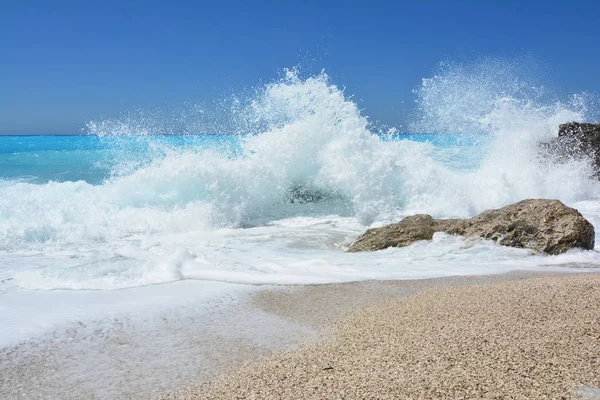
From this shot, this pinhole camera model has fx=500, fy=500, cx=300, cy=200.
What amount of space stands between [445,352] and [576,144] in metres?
10.9

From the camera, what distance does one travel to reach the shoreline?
8.43 feet

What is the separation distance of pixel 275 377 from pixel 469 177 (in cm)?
916

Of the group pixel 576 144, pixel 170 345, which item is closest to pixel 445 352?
pixel 170 345

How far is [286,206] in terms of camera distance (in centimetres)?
969

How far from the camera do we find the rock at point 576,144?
1142 centimetres

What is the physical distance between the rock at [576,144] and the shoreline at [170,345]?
901cm

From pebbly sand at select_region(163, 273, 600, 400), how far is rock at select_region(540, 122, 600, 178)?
8.79 metres

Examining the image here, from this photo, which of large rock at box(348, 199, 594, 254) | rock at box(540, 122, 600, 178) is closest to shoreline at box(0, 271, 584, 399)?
large rock at box(348, 199, 594, 254)

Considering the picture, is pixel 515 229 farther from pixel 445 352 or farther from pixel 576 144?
pixel 576 144

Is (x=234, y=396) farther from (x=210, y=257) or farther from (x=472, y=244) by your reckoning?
(x=472, y=244)

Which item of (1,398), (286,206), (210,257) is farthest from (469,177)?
(1,398)

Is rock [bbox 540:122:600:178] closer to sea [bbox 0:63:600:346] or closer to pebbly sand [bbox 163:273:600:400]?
sea [bbox 0:63:600:346]

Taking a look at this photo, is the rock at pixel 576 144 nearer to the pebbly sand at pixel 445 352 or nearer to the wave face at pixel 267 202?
the wave face at pixel 267 202

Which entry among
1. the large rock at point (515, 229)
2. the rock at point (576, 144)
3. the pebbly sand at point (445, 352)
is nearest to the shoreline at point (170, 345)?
the pebbly sand at point (445, 352)
